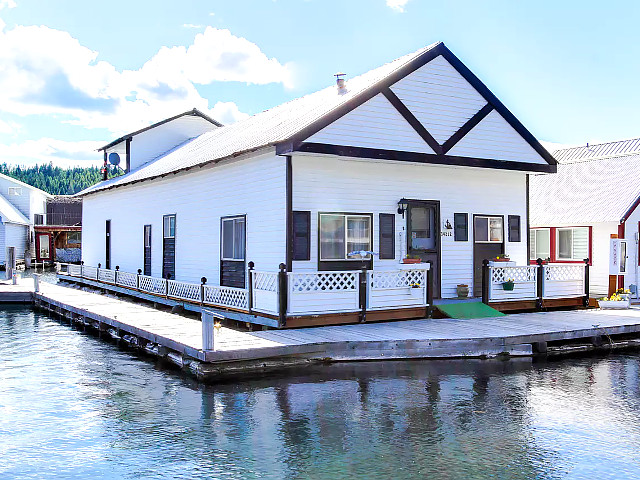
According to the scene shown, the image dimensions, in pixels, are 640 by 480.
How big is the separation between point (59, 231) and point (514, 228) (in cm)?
4762

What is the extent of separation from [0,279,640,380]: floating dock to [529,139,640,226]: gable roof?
8.02m

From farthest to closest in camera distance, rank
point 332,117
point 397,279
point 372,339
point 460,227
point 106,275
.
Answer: point 106,275 → point 460,227 → point 397,279 → point 332,117 → point 372,339

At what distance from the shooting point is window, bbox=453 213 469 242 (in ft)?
59.3

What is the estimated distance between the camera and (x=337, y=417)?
9062 millimetres

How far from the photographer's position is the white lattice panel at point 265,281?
46.7ft

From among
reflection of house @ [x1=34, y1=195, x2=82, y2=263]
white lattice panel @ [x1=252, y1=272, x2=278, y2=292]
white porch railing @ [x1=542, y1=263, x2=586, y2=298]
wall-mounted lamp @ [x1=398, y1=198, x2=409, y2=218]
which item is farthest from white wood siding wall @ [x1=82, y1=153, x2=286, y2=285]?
Answer: reflection of house @ [x1=34, y1=195, x2=82, y2=263]

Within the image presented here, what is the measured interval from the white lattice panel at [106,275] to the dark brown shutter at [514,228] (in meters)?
15.8

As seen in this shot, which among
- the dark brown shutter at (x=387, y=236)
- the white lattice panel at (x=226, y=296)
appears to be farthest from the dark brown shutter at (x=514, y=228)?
the white lattice panel at (x=226, y=296)

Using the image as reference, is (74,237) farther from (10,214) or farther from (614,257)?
(614,257)

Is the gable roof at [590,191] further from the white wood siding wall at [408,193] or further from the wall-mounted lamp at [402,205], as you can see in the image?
the wall-mounted lamp at [402,205]

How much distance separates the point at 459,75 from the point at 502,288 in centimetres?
601

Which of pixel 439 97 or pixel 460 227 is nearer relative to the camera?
pixel 439 97

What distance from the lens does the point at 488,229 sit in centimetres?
1878

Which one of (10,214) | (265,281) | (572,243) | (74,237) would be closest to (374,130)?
(265,281)
